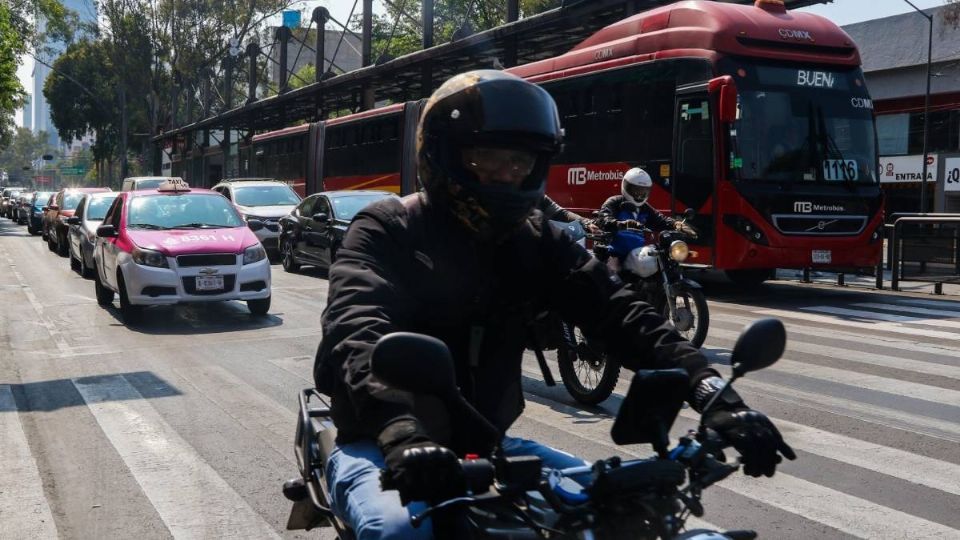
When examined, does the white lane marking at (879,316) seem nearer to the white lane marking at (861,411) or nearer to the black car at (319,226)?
the white lane marking at (861,411)

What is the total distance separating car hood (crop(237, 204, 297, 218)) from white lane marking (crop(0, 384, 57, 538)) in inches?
585

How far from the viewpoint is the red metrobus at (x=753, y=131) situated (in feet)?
44.4

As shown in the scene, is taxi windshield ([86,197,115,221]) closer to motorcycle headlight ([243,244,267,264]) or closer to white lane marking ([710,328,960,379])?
motorcycle headlight ([243,244,267,264])

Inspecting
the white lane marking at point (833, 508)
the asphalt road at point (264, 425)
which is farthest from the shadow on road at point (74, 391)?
the white lane marking at point (833, 508)

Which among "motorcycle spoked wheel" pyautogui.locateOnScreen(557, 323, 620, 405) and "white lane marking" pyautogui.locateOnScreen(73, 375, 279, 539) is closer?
"white lane marking" pyautogui.locateOnScreen(73, 375, 279, 539)

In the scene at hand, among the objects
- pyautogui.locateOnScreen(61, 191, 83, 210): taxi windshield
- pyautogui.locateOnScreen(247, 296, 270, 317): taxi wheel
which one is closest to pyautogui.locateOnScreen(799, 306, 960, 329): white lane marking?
pyautogui.locateOnScreen(247, 296, 270, 317): taxi wheel

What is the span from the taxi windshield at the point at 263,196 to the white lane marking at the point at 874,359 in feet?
45.4

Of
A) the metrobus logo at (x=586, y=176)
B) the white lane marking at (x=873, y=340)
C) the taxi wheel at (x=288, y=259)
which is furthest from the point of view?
the taxi wheel at (x=288, y=259)

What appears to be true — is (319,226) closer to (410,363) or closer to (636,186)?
(636,186)

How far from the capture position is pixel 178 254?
458 inches

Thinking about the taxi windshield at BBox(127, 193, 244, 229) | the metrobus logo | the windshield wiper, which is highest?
the metrobus logo

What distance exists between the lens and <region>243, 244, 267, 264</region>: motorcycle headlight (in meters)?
12.0

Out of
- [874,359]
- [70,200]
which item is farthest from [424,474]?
[70,200]

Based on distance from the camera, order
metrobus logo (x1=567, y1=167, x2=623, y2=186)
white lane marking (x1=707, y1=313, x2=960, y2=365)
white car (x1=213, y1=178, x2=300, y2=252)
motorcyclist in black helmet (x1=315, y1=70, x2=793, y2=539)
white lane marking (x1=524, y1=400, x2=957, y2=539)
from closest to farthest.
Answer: motorcyclist in black helmet (x1=315, y1=70, x2=793, y2=539)
white lane marking (x1=524, y1=400, x2=957, y2=539)
white lane marking (x1=707, y1=313, x2=960, y2=365)
metrobus logo (x1=567, y1=167, x2=623, y2=186)
white car (x1=213, y1=178, x2=300, y2=252)
